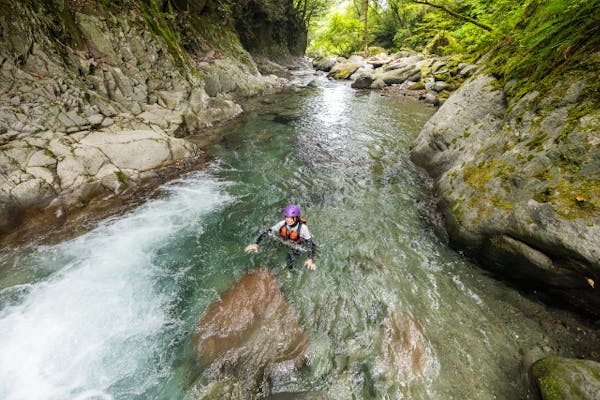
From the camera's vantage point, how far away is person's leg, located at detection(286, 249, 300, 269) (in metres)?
5.29

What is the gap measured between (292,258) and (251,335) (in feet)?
5.63

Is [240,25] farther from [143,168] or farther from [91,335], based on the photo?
[91,335]

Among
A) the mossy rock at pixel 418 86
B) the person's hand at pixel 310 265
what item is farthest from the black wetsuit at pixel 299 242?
the mossy rock at pixel 418 86

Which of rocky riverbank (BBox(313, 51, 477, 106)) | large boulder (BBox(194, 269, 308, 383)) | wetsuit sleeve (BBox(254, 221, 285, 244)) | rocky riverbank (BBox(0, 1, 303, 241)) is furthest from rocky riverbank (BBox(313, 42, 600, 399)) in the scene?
rocky riverbank (BBox(313, 51, 477, 106))

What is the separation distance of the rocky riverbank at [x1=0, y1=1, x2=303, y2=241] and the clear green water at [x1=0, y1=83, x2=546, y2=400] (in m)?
1.34

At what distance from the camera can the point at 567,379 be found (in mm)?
2775

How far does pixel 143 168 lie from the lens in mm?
7969

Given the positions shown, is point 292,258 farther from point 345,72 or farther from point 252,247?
point 345,72

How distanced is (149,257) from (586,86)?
8.38 meters

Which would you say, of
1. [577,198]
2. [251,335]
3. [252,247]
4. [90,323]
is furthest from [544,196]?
[90,323]

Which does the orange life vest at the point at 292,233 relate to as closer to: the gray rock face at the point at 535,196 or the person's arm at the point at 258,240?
the person's arm at the point at 258,240

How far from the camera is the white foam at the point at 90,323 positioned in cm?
354

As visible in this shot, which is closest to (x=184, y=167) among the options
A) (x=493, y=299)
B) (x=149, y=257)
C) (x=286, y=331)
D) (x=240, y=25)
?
(x=149, y=257)

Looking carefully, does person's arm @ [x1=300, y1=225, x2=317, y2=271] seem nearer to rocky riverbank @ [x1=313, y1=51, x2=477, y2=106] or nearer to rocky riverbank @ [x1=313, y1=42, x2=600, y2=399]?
rocky riverbank @ [x1=313, y1=42, x2=600, y2=399]
